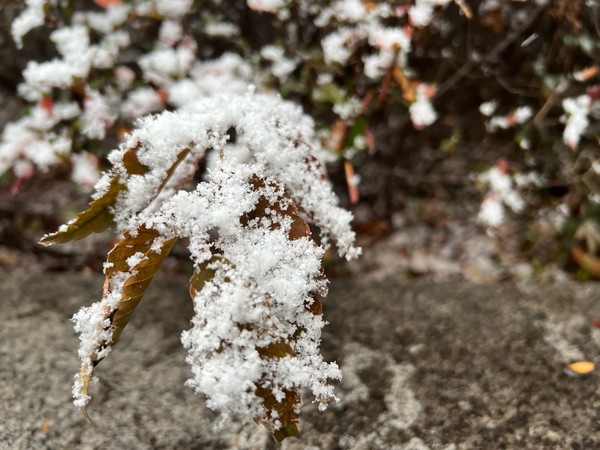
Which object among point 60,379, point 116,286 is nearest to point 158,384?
point 60,379

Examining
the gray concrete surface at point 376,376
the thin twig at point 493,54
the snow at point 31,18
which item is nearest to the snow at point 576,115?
the thin twig at point 493,54

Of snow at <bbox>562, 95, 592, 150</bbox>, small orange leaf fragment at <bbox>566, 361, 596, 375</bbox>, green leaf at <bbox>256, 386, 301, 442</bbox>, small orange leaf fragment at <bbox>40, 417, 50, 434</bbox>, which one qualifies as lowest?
small orange leaf fragment at <bbox>40, 417, 50, 434</bbox>

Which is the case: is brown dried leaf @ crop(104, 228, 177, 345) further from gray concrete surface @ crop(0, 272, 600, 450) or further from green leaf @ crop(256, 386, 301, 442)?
gray concrete surface @ crop(0, 272, 600, 450)

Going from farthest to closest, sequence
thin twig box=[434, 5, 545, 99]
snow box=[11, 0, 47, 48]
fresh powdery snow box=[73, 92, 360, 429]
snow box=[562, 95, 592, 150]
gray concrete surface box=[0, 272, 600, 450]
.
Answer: thin twig box=[434, 5, 545, 99] → snow box=[562, 95, 592, 150] → snow box=[11, 0, 47, 48] → gray concrete surface box=[0, 272, 600, 450] → fresh powdery snow box=[73, 92, 360, 429]

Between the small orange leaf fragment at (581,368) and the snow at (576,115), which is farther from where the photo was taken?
the snow at (576,115)

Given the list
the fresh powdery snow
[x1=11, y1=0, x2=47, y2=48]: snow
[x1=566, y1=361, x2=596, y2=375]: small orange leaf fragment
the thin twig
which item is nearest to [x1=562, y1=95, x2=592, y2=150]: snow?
the thin twig

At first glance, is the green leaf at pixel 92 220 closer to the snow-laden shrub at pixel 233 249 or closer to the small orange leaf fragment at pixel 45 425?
the snow-laden shrub at pixel 233 249

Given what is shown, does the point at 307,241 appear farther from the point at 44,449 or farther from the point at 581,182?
the point at 581,182
